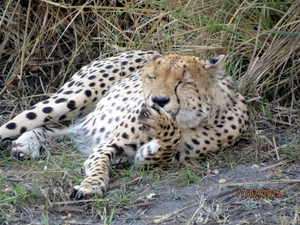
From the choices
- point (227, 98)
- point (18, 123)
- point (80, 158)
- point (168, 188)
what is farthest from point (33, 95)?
point (168, 188)

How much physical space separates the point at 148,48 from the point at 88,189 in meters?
1.93

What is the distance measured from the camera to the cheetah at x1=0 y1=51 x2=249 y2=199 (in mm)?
4164

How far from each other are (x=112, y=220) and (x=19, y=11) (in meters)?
2.73

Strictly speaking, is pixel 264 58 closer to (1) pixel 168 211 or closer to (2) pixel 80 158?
(2) pixel 80 158

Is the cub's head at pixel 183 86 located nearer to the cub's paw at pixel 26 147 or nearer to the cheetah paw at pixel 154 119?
the cheetah paw at pixel 154 119

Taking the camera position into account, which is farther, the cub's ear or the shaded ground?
the cub's ear

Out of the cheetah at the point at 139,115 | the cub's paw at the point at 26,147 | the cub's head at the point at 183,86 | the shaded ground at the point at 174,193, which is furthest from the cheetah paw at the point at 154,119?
the cub's paw at the point at 26,147

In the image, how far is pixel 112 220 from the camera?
358 centimetres

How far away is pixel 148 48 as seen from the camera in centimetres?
555

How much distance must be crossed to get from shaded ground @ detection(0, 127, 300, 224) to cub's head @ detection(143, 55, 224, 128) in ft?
0.89

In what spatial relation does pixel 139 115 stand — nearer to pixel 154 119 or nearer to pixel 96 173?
pixel 154 119
